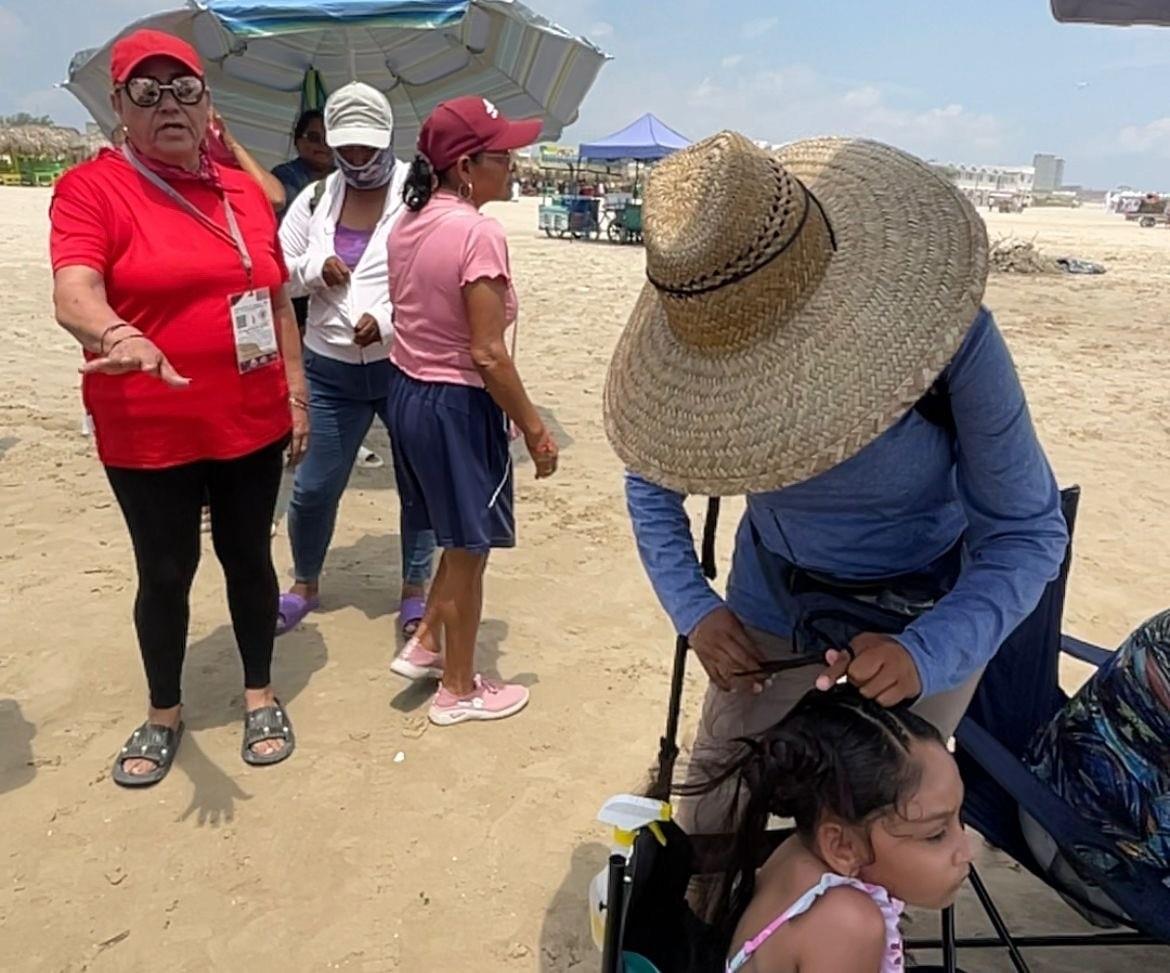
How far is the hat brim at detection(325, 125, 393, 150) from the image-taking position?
3.48m

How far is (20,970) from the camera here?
7.37ft

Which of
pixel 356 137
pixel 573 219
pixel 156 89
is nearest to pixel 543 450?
pixel 356 137

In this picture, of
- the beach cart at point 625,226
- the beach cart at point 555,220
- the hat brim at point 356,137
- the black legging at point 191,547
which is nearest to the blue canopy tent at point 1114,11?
the black legging at point 191,547

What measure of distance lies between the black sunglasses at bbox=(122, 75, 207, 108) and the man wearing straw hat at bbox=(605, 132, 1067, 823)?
4.53 feet

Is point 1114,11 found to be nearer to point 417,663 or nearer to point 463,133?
point 463,133

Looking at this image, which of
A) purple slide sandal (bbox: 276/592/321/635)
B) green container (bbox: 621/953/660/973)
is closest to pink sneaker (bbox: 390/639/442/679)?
purple slide sandal (bbox: 276/592/321/635)

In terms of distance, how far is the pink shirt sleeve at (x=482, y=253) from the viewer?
2.76 m

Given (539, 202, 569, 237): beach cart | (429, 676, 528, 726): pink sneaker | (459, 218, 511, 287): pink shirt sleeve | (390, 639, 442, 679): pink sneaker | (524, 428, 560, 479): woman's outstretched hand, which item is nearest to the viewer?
(459, 218, 511, 287): pink shirt sleeve

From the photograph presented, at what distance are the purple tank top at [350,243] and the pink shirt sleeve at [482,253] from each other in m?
1.04

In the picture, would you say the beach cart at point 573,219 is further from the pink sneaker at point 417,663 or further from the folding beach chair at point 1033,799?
the folding beach chair at point 1033,799

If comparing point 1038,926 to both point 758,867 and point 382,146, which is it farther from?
point 382,146

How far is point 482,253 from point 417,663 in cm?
135

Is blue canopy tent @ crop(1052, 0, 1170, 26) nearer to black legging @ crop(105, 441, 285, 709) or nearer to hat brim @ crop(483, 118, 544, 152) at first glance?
hat brim @ crop(483, 118, 544, 152)

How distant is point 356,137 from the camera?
3.48 meters
